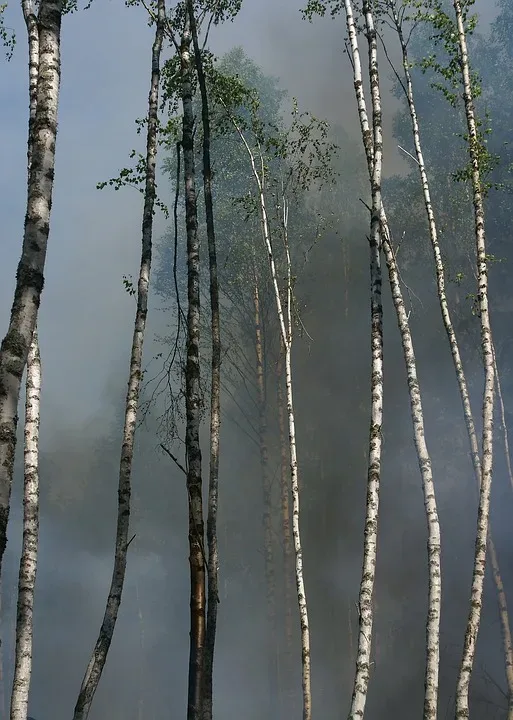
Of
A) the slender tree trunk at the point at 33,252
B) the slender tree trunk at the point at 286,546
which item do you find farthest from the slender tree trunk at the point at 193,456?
the slender tree trunk at the point at 286,546

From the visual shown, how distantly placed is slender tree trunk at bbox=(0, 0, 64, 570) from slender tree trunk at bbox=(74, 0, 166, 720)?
4975 millimetres

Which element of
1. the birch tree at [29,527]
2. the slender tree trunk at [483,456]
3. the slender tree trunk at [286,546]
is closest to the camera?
the birch tree at [29,527]

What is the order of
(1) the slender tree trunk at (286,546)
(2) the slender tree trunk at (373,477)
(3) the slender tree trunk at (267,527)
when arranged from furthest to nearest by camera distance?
Result: (1) the slender tree trunk at (286,546)
(3) the slender tree trunk at (267,527)
(2) the slender tree trunk at (373,477)

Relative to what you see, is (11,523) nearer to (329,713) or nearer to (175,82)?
(329,713)

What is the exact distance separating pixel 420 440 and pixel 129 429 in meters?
3.89

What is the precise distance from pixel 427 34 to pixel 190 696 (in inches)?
1232

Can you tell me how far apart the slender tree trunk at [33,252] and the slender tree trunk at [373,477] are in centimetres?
515

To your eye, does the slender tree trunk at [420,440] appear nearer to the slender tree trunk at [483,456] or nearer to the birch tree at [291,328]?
the slender tree trunk at [483,456]

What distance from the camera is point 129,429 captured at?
34.1ft

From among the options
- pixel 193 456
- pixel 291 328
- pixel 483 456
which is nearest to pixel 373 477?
pixel 193 456

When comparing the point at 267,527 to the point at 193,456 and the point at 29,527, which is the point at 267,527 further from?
the point at 29,527

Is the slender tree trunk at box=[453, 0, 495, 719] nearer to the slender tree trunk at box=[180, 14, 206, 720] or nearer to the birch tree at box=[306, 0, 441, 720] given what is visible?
the birch tree at box=[306, 0, 441, 720]

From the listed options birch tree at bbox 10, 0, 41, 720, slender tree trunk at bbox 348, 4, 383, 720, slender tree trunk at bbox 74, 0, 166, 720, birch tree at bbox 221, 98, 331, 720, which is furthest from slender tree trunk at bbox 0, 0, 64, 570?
birch tree at bbox 221, 98, 331, 720

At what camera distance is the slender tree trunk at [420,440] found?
30.7 feet
